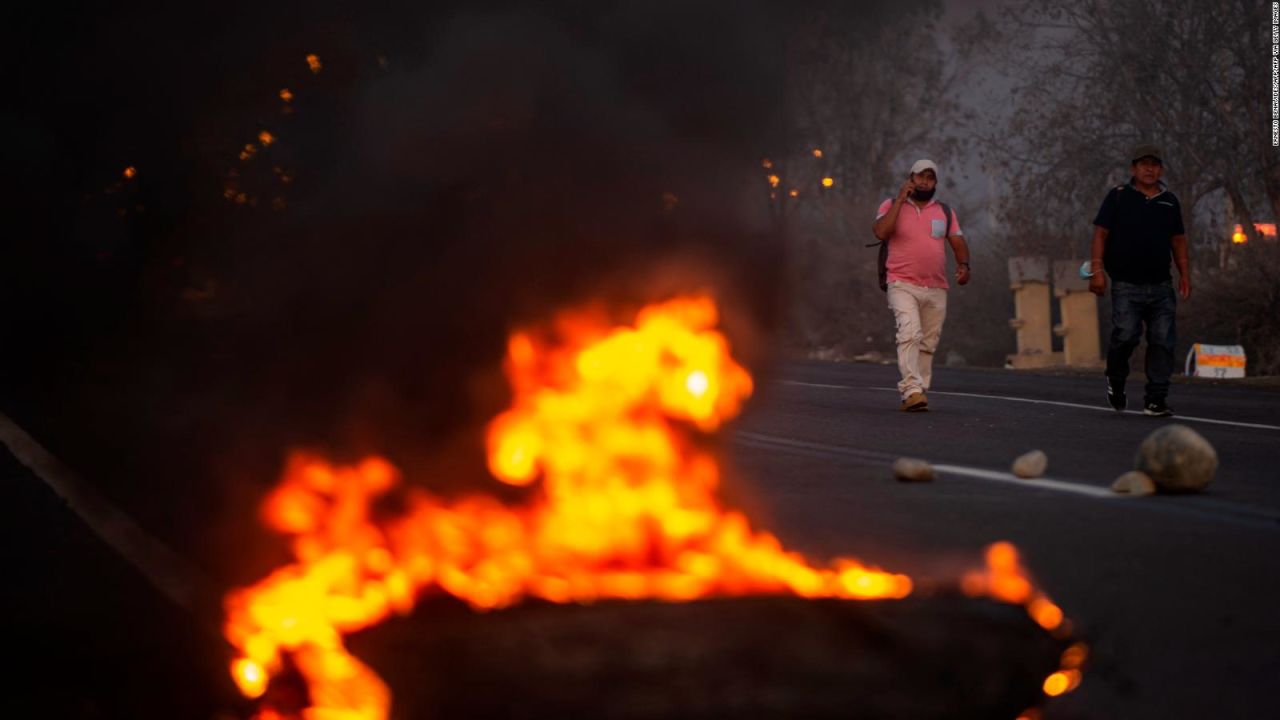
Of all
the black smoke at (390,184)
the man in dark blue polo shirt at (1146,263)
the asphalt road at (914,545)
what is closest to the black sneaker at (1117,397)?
the man in dark blue polo shirt at (1146,263)

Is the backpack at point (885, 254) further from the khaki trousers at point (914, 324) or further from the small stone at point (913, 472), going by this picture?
the small stone at point (913, 472)

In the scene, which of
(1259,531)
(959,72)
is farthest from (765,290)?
(959,72)

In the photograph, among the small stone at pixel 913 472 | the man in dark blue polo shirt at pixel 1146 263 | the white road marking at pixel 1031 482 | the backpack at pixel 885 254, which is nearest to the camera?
the white road marking at pixel 1031 482

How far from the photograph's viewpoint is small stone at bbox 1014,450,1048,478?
7.53m

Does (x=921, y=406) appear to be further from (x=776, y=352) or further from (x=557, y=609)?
(x=557, y=609)

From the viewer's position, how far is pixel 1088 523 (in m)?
5.89

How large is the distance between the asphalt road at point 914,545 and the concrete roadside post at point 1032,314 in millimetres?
11576

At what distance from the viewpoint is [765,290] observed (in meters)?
5.76

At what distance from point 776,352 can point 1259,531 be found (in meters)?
1.87

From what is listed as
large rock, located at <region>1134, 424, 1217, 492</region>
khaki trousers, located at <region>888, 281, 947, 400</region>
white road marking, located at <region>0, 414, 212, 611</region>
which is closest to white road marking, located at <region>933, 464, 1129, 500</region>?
large rock, located at <region>1134, 424, 1217, 492</region>

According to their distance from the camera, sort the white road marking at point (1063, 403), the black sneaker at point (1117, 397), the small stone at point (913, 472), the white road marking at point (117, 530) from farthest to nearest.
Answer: the black sneaker at point (1117, 397), the white road marking at point (1063, 403), the small stone at point (913, 472), the white road marking at point (117, 530)

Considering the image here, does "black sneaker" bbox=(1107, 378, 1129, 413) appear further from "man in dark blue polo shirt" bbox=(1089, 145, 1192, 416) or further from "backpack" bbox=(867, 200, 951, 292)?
"backpack" bbox=(867, 200, 951, 292)

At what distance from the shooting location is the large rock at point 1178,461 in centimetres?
669

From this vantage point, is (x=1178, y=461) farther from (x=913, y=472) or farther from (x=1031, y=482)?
(x=913, y=472)
